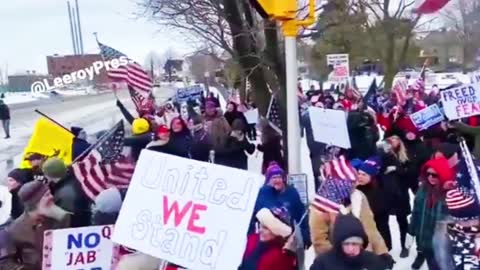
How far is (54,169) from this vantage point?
732 centimetres

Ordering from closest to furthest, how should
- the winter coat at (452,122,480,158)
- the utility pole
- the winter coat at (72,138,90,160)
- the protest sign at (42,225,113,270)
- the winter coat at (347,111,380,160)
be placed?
1. the protest sign at (42,225,113,270)
2. the utility pole
3. the winter coat at (72,138,90,160)
4. the winter coat at (452,122,480,158)
5. the winter coat at (347,111,380,160)

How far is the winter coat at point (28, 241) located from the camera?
19.9 feet

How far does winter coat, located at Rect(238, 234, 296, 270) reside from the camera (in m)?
5.47

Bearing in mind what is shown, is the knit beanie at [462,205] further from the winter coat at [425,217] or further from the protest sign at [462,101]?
the protest sign at [462,101]

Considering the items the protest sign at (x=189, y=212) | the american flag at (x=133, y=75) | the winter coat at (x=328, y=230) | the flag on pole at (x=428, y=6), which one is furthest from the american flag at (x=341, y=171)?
the american flag at (x=133, y=75)

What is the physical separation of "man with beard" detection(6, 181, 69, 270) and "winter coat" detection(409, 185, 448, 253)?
3.11m

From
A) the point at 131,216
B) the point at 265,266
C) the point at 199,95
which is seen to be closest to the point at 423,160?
the point at 265,266

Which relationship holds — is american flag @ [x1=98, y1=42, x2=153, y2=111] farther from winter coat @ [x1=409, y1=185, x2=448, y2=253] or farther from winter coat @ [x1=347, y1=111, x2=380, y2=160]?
winter coat @ [x1=409, y1=185, x2=448, y2=253]

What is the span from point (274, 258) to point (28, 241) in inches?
78.6

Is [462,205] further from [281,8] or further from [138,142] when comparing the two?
[138,142]

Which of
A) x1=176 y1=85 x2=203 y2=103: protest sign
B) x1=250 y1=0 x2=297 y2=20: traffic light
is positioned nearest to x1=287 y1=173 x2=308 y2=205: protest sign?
x1=250 y1=0 x2=297 y2=20: traffic light

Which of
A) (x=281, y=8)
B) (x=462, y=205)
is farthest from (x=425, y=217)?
(x=281, y=8)

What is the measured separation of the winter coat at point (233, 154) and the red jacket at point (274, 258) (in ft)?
17.7

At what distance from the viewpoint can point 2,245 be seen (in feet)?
19.6
